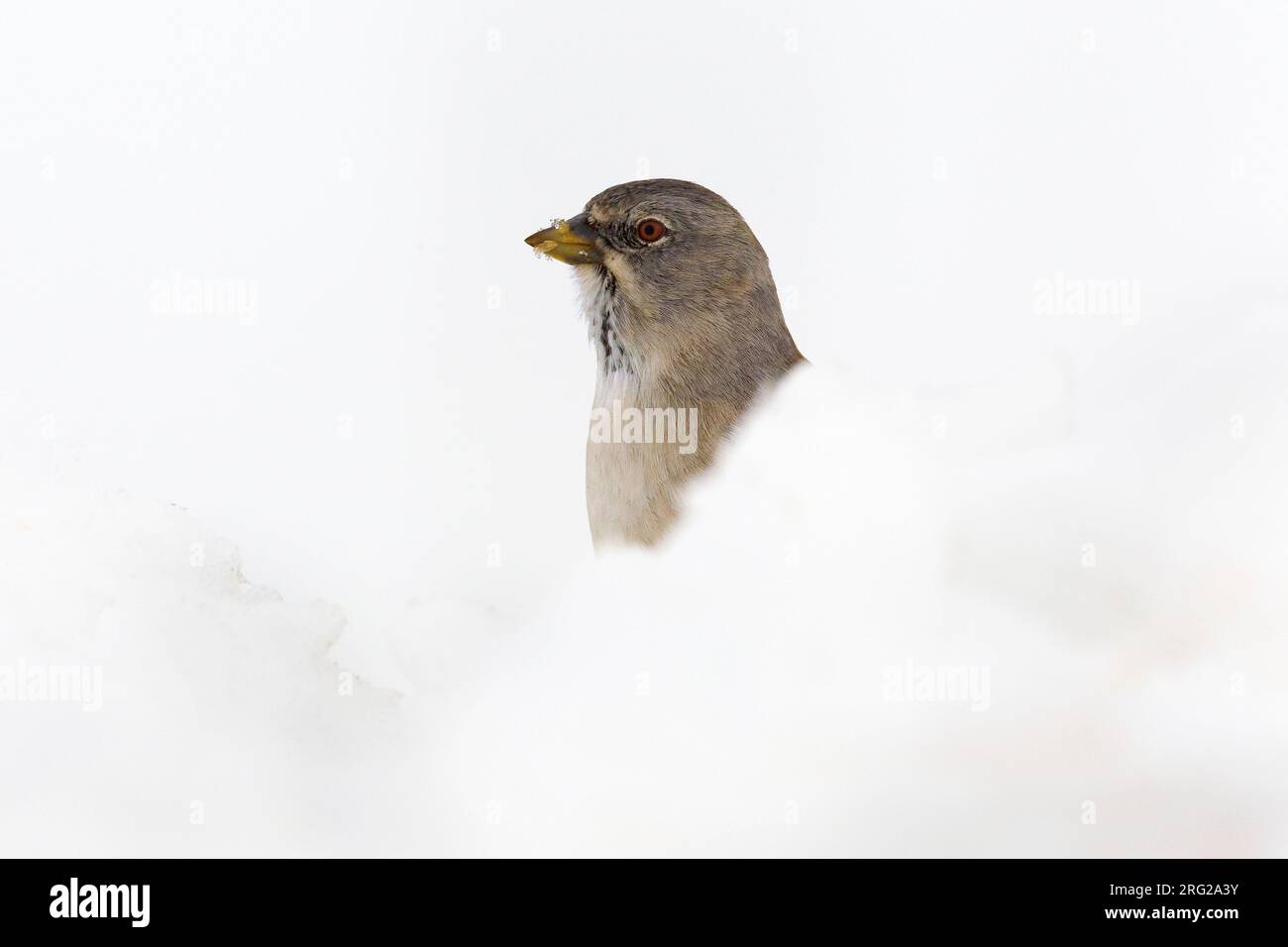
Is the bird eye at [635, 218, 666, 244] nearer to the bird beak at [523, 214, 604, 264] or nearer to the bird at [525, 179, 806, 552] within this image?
the bird at [525, 179, 806, 552]

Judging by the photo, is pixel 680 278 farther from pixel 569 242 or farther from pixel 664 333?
pixel 569 242

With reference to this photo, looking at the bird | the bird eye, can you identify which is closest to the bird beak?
the bird

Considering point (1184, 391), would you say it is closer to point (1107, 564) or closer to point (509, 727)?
point (1107, 564)

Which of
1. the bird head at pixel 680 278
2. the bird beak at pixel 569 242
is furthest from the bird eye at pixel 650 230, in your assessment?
the bird beak at pixel 569 242

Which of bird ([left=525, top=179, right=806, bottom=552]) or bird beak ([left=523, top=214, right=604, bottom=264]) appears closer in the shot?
bird ([left=525, top=179, right=806, bottom=552])

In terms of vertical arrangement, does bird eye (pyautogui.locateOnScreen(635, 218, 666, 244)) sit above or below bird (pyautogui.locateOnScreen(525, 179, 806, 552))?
above

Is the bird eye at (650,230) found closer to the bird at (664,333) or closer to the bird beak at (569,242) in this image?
the bird at (664,333)

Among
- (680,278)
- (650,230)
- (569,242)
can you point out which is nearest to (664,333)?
(680,278)
